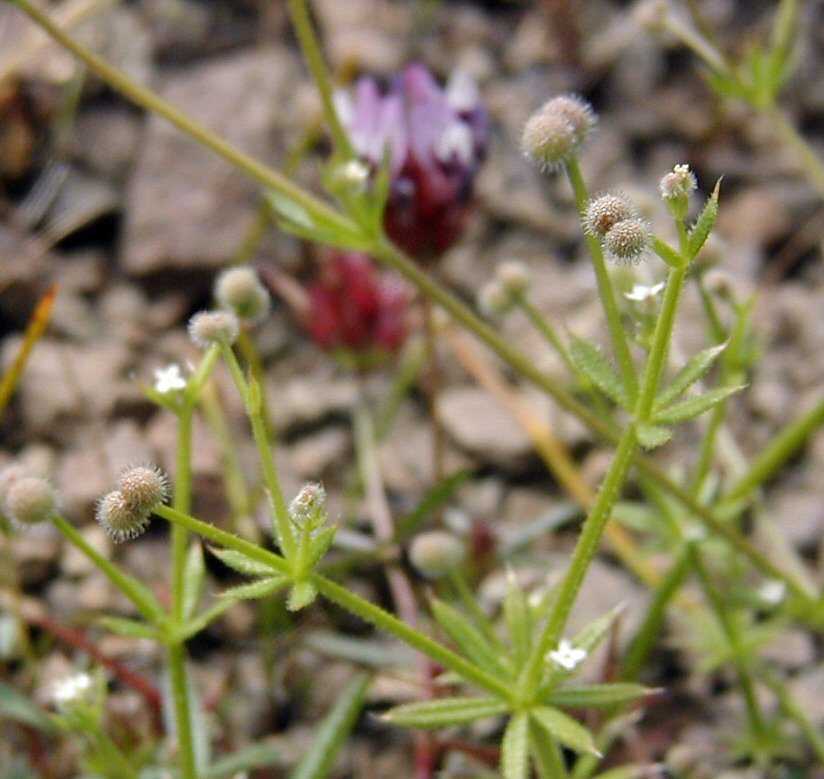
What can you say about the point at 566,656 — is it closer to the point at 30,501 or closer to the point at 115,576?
the point at 115,576

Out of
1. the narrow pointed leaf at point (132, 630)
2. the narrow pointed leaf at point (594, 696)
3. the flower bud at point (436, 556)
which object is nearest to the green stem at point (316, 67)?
the flower bud at point (436, 556)

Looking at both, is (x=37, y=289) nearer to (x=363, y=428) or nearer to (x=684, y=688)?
(x=363, y=428)

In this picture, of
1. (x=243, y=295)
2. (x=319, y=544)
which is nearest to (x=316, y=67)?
(x=243, y=295)

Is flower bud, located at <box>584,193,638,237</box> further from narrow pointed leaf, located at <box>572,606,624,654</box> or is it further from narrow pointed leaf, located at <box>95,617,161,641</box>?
narrow pointed leaf, located at <box>95,617,161,641</box>

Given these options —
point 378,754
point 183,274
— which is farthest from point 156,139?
point 378,754

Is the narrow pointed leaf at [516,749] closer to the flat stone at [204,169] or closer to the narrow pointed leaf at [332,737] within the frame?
the narrow pointed leaf at [332,737]

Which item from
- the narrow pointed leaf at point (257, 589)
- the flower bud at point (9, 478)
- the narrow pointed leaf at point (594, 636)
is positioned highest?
the flower bud at point (9, 478)
